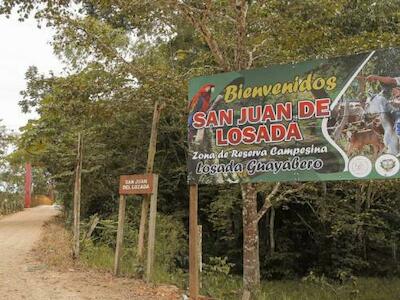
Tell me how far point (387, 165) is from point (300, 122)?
4.38 feet

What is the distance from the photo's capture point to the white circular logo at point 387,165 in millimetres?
6430

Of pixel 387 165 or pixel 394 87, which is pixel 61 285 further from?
pixel 394 87

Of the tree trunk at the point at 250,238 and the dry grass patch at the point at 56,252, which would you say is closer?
the tree trunk at the point at 250,238

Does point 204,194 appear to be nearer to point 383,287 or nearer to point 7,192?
point 383,287

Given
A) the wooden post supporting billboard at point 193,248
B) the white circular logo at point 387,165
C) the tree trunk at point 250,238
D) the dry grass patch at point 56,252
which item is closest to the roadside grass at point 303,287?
the dry grass patch at point 56,252

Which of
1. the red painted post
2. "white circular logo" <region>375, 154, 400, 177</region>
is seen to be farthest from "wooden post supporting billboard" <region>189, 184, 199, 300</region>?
the red painted post

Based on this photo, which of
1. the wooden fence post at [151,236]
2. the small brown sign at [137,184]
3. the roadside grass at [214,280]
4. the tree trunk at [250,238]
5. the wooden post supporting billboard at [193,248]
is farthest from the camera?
the roadside grass at [214,280]

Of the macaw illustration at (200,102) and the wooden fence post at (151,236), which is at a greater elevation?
the macaw illustration at (200,102)

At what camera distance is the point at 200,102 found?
26.3 ft

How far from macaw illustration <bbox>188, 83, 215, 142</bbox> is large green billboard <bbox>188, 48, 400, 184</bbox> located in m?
0.02

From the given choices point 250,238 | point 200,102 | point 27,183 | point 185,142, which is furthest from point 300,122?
point 27,183

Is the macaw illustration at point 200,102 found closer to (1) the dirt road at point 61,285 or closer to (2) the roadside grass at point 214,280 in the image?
(1) the dirt road at point 61,285

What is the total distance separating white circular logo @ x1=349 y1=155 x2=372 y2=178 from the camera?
6.62 m

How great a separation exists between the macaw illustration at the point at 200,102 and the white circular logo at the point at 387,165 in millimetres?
2691
